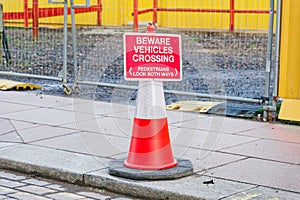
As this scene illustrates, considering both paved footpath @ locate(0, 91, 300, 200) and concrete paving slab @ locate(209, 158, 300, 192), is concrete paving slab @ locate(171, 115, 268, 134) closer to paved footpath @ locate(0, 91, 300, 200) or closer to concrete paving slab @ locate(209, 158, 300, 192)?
paved footpath @ locate(0, 91, 300, 200)

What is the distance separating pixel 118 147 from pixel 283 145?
1702 millimetres

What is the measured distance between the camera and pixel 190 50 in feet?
42.8

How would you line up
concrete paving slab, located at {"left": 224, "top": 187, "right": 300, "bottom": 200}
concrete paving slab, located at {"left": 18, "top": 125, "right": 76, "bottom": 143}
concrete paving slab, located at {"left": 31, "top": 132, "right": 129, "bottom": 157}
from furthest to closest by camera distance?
concrete paving slab, located at {"left": 18, "top": 125, "right": 76, "bottom": 143} < concrete paving slab, located at {"left": 31, "top": 132, "right": 129, "bottom": 157} < concrete paving slab, located at {"left": 224, "top": 187, "right": 300, "bottom": 200}

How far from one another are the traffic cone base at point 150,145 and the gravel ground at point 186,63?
11.3 ft

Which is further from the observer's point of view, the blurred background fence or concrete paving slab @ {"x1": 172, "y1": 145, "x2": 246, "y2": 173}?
the blurred background fence

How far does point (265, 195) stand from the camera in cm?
558

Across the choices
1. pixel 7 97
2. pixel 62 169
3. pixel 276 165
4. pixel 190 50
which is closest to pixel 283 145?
pixel 276 165

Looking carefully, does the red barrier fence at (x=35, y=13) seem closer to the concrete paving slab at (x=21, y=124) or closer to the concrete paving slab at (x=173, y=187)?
the concrete paving slab at (x=21, y=124)

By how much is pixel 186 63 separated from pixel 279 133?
5587 millimetres

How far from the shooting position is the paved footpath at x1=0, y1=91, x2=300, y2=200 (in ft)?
19.2

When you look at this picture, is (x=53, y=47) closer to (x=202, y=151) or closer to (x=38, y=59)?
(x=38, y=59)

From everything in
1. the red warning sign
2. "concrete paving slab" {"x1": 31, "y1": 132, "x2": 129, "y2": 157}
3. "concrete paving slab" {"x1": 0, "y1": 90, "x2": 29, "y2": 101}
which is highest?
the red warning sign

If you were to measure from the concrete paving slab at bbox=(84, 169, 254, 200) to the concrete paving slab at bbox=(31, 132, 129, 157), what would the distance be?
2.50 feet

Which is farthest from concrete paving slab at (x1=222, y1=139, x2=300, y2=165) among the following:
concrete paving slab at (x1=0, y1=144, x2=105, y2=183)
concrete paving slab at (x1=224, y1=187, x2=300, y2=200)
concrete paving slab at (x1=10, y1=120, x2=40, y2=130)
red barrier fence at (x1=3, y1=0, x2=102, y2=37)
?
red barrier fence at (x1=3, y1=0, x2=102, y2=37)
